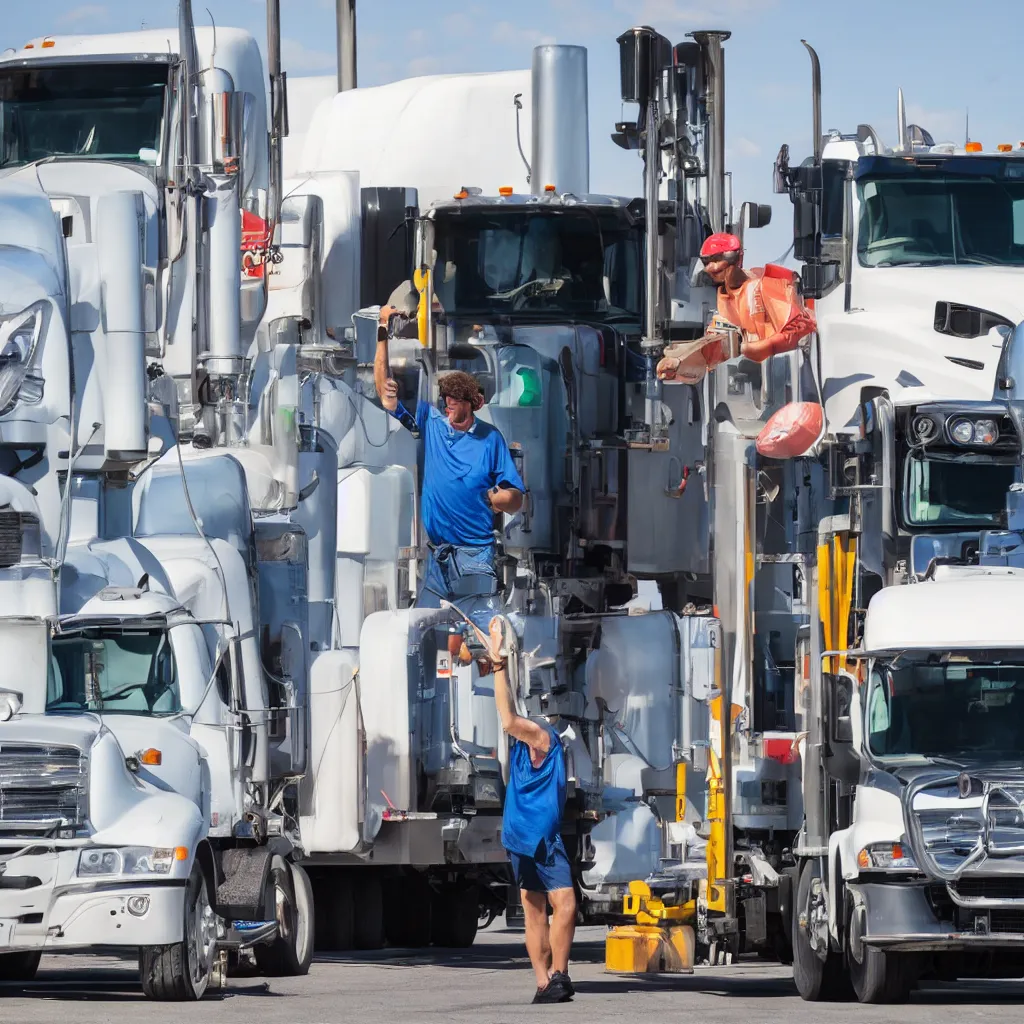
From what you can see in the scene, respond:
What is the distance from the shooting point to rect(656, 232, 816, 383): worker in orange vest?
18359 millimetres

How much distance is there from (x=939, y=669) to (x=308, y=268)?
6.82 m

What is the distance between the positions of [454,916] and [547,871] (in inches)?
337

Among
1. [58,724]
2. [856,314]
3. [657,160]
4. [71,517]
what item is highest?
[657,160]

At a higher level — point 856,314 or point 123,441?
point 856,314

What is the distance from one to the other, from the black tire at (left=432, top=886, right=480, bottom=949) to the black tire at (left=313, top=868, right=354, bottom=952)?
162 centimetres

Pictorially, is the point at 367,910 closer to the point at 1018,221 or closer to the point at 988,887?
the point at 1018,221

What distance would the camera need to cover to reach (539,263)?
20.3 meters

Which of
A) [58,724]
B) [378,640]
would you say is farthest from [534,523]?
[58,724]

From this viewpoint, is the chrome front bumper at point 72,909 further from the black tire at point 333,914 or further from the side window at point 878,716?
the black tire at point 333,914

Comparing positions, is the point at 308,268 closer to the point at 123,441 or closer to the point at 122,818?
the point at 123,441

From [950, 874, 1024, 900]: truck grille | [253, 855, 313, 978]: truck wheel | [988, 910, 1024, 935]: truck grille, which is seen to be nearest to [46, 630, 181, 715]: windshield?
[253, 855, 313, 978]: truck wheel

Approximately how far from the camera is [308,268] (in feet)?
63.8

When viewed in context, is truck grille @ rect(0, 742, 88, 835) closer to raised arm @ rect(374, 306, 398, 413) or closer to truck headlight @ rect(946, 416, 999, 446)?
raised arm @ rect(374, 306, 398, 413)

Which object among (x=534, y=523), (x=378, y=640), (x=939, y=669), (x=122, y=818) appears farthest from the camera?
(x=534, y=523)
